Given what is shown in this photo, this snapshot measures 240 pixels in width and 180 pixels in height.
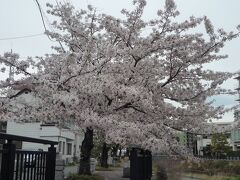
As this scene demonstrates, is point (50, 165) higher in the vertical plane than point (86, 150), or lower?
lower

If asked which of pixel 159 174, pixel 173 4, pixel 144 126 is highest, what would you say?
pixel 173 4

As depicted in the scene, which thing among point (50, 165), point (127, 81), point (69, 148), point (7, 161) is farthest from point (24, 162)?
point (69, 148)

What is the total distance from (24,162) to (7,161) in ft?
2.69

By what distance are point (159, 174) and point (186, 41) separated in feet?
26.1

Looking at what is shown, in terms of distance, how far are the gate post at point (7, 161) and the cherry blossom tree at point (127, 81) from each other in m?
4.79

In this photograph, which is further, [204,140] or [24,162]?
[204,140]

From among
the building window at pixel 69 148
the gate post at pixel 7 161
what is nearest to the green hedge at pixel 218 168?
the building window at pixel 69 148

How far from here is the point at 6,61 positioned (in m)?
12.6

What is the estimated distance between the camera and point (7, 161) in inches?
238

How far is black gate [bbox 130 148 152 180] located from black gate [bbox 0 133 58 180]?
5047 mm

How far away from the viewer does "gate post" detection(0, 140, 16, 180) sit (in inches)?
237

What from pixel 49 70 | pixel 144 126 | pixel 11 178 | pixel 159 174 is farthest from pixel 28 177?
pixel 159 174

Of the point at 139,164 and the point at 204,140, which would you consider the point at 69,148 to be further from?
the point at 204,140

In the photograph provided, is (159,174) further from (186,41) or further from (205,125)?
(186,41)
